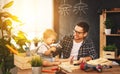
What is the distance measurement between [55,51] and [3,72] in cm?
95

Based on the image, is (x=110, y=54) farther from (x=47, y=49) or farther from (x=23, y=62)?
(x=23, y=62)

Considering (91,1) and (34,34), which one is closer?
(34,34)

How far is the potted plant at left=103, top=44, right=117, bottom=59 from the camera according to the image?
147 inches

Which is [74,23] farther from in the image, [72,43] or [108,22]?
[108,22]

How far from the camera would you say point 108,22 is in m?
3.82

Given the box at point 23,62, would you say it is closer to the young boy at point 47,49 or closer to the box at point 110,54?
the young boy at point 47,49

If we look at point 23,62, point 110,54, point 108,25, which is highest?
point 108,25

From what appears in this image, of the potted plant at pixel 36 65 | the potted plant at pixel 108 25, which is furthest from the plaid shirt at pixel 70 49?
the potted plant at pixel 108 25

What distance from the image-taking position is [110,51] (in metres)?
3.79

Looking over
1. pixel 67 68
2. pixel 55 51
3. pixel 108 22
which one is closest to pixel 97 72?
pixel 67 68

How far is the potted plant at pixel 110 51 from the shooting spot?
3.73 meters

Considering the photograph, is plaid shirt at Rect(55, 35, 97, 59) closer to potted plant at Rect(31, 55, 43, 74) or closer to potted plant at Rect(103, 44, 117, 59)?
potted plant at Rect(31, 55, 43, 74)

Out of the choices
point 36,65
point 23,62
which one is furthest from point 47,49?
point 36,65

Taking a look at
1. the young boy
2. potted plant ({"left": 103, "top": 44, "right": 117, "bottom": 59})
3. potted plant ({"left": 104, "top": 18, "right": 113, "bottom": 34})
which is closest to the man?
Result: the young boy
